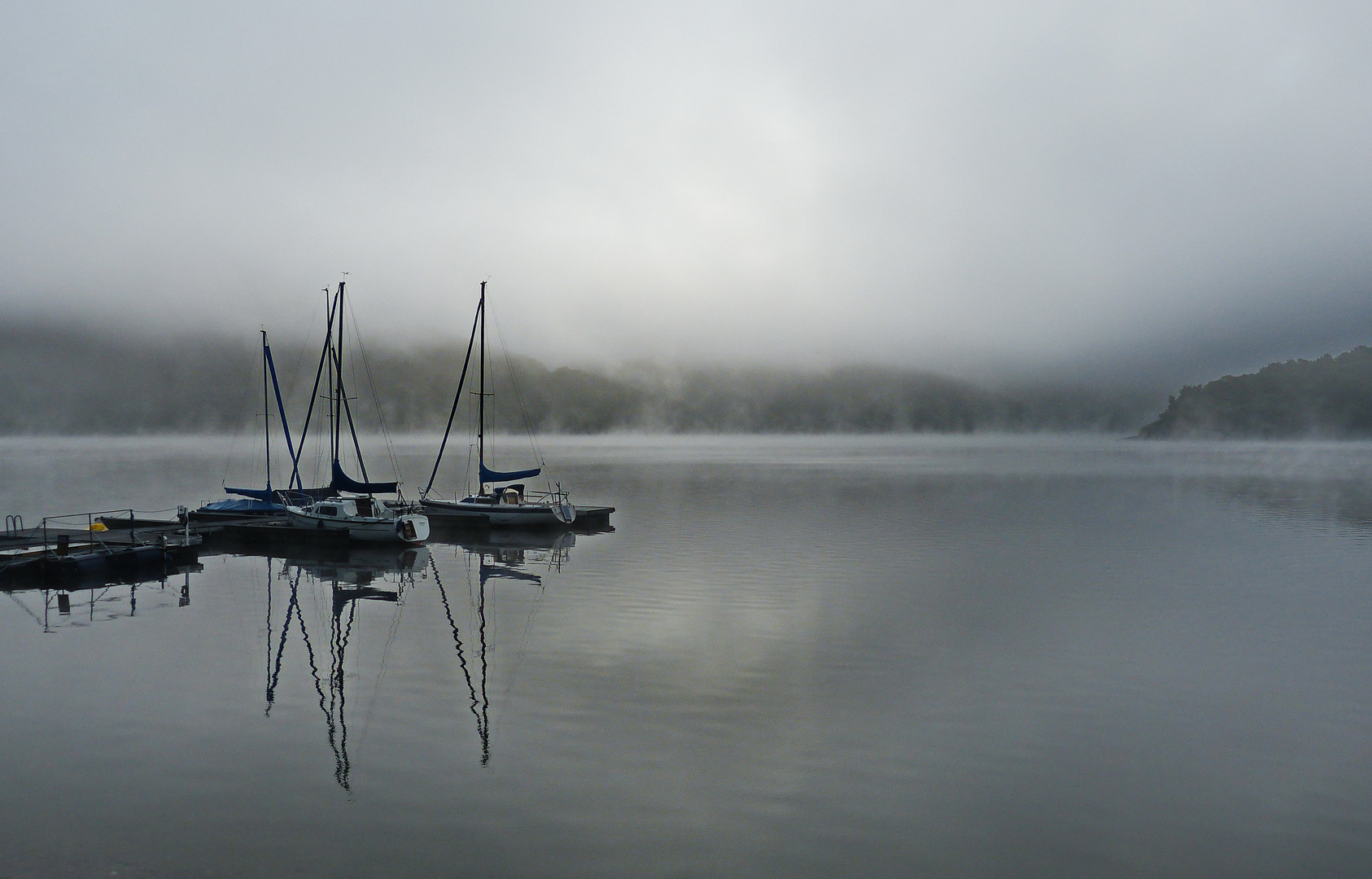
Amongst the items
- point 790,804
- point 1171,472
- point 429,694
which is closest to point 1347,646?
point 790,804

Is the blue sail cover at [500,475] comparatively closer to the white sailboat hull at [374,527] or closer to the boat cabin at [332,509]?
the white sailboat hull at [374,527]

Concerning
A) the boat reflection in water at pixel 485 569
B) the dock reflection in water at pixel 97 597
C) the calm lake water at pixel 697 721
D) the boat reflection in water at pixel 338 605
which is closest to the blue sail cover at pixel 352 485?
the boat reflection in water at pixel 485 569

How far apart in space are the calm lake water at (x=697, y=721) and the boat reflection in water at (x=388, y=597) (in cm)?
18

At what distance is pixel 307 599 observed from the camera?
3225 cm

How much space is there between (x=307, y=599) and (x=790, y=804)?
2419cm

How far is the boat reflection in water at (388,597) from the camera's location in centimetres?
1955

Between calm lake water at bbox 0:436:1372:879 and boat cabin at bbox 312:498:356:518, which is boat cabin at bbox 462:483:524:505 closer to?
boat cabin at bbox 312:498:356:518

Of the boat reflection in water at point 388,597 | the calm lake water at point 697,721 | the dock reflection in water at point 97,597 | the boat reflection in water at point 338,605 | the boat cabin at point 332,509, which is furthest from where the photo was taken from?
the boat cabin at point 332,509

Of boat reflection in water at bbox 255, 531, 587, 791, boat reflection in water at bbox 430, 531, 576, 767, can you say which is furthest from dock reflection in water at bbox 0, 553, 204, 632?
boat reflection in water at bbox 430, 531, 576, 767

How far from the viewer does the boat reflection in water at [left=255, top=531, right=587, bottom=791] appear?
64.1 ft

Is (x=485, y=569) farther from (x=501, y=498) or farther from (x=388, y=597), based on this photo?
(x=501, y=498)

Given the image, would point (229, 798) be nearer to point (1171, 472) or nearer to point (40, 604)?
point (40, 604)

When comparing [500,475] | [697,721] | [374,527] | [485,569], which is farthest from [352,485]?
[697,721]

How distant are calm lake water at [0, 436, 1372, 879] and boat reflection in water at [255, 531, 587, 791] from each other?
0.18 metres
